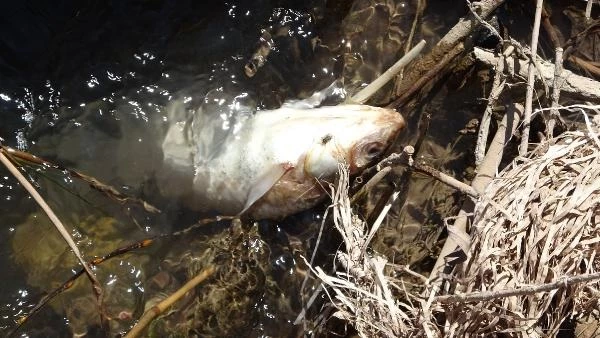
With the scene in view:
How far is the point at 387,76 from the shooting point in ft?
9.75

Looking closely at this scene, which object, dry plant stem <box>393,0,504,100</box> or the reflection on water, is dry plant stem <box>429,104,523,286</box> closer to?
dry plant stem <box>393,0,504,100</box>

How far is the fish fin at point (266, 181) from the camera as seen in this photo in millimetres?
2730

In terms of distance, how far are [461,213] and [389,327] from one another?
0.66 meters

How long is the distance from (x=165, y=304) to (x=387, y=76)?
162 cm

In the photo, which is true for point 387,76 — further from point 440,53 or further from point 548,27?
point 548,27

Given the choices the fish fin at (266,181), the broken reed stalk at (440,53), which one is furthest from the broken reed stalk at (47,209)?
the broken reed stalk at (440,53)

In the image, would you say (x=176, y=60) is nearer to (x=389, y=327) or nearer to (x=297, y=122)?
(x=297, y=122)

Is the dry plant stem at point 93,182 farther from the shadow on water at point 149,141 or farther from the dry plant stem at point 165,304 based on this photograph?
the dry plant stem at point 165,304

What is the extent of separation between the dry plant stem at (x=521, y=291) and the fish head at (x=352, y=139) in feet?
2.47

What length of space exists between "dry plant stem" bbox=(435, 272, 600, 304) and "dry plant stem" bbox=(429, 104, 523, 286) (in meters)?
0.31

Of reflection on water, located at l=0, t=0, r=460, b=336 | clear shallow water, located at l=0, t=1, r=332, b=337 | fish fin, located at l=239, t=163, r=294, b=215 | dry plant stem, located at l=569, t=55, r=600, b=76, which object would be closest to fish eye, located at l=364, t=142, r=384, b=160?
fish fin, located at l=239, t=163, r=294, b=215

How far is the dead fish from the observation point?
268 centimetres

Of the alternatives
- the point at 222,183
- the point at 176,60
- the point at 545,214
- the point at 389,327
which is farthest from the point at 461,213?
the point at 176,60

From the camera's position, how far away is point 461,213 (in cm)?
274
